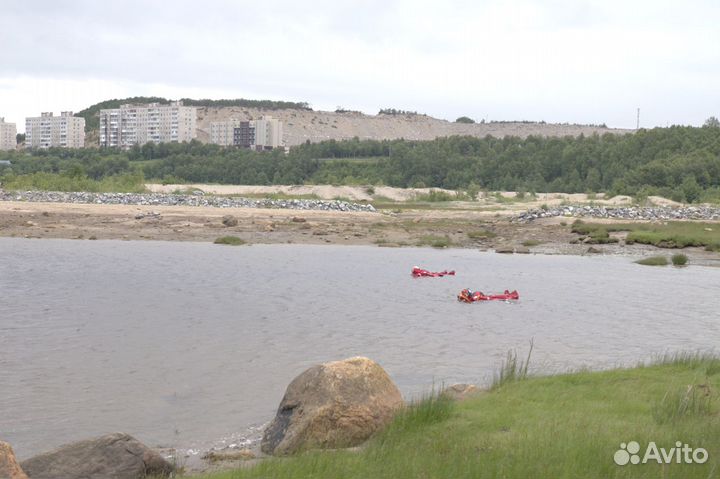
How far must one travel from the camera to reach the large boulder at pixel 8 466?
8.23 meters

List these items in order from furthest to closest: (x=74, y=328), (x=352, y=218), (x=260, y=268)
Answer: (x=352, y=218)
(x=260, y=268)
(x=74, y=328)

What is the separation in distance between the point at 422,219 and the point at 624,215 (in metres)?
15.0

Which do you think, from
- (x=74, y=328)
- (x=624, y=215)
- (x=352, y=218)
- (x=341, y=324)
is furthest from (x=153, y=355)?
(x=624, y=215)

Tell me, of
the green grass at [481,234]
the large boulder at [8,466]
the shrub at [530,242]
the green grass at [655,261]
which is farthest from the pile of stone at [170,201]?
the large boulder at [8,466]

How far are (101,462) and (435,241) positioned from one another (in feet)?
128

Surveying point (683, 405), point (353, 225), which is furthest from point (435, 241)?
point (683, 405)

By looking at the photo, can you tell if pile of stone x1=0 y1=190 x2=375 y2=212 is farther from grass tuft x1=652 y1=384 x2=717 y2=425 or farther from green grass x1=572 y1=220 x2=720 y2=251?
grass tuft x1=652 y1=384 x2=717 y2=425

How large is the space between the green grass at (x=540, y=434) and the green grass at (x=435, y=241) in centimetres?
3419

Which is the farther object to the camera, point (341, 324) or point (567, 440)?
point (341, 324)

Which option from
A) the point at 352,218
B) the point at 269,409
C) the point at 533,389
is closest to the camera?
the point at 533,389

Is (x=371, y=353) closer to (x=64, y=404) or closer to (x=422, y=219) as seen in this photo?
(x=64, y=404)

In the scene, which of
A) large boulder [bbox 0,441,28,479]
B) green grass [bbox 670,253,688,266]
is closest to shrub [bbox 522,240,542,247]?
green grass [bbox 670,253,688,266]

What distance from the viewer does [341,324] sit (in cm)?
2059

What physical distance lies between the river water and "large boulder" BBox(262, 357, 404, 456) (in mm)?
1164
